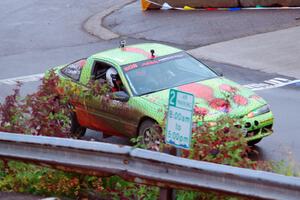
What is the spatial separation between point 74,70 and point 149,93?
1956 mm

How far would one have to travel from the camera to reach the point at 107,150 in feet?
19.9

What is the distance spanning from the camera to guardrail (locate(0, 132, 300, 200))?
5289 mm

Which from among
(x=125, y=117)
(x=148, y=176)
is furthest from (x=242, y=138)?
(x=125, y=117)

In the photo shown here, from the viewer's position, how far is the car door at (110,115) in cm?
1108

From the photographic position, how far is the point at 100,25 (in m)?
25.0

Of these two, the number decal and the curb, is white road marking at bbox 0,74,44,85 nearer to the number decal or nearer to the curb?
the curb

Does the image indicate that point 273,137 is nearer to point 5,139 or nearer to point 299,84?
point 299,84

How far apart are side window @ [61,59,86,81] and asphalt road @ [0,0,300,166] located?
3905 millimetres

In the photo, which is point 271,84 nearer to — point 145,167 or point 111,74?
point 111,74

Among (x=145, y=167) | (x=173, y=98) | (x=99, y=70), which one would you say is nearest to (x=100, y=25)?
(x=99, y=70)

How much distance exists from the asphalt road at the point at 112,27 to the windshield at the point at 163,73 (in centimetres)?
321

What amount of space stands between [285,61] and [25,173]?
38.6 feet

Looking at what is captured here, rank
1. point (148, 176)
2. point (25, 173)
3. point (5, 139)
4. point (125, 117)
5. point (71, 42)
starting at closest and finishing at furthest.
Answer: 1. point (148, 176)
2. point (5, 139)
3. point (25, 173)
4. point (125, 117)
5. point (71, 42)

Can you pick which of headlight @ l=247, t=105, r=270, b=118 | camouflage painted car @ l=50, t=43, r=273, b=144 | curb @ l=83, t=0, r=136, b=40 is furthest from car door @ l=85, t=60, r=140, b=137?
curb @ l=83, t=0, r=136, b=40
